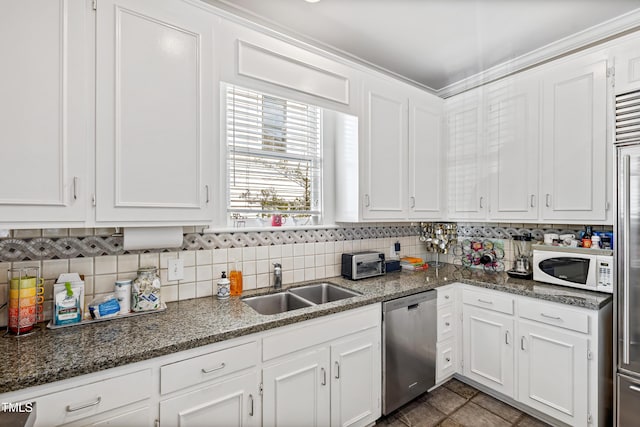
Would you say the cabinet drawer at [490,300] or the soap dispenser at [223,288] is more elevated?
the soap dispenser at [223,288]

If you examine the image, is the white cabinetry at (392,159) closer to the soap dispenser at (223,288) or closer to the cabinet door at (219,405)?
the soap dispenser at (223,288)

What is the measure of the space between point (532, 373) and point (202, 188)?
236cm

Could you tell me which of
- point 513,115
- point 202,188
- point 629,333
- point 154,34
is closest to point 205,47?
point 154,34

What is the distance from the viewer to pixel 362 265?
7.59 ft

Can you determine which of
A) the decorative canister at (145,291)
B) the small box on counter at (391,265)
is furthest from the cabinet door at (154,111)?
the small box on counter at (391,265)

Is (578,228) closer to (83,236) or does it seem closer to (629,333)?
(629,333)

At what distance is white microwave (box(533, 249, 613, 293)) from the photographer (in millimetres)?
1854

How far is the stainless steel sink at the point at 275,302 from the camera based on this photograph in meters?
1.87

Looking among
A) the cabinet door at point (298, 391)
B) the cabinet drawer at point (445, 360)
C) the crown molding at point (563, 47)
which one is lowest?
the cabinet drawer at point (445, 360)

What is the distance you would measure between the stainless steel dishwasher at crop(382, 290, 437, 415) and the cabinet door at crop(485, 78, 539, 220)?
3.05 ft

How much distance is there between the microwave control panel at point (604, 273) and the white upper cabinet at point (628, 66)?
998mm

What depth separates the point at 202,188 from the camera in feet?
4.97

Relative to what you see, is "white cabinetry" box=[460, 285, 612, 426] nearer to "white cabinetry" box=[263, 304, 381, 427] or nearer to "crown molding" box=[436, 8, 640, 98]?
"white cabinetry" box=[263, 304, 381, 427]

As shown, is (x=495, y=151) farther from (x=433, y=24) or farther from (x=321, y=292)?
(x=321, y=292)
